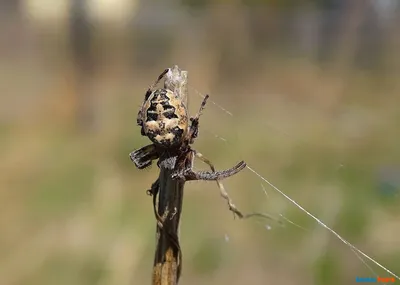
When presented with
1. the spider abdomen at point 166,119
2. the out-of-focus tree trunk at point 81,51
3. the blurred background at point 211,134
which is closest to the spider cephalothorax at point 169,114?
the spider abdomen at point 166,119

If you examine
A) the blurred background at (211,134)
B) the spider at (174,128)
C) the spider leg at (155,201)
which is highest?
the blurred background at (211,134)

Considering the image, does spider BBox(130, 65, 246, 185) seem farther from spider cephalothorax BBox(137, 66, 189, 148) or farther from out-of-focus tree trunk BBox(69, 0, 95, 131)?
out-of-focus tree trunk BBox(69, 0, 95, 131)

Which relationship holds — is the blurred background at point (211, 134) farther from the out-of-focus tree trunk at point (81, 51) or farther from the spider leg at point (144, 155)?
the spider leg at point (144, 155)

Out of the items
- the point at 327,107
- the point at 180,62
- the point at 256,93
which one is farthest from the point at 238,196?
the point at 180,62

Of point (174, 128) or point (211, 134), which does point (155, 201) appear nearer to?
point (174, 128)

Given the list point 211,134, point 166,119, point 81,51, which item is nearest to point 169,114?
point 166,119

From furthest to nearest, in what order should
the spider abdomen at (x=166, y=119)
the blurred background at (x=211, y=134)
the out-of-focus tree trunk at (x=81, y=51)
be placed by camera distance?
the out-of-focus tree trunk at (x=81, y=51) < the blurred background at (x=211, y=134) < the spider abdomen at (x=166, y=119)
